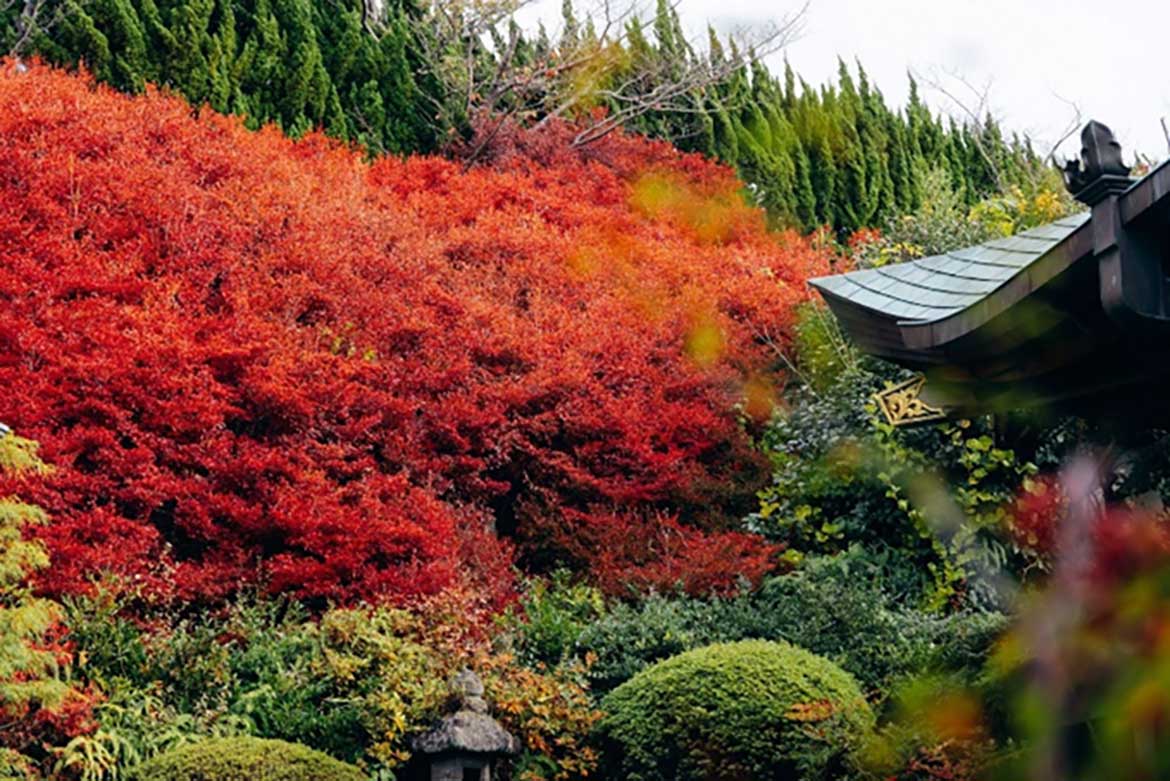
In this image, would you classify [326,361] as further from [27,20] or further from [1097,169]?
[1097,169]

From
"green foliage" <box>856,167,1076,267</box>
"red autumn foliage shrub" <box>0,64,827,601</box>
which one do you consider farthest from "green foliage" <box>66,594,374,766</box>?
"green foliage" <box>856,167,1076,267</box>

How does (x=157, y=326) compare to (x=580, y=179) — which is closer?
(x=157, y=326)

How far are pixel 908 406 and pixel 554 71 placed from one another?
44.3ft

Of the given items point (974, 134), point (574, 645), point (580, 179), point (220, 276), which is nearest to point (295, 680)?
point (574, 645)

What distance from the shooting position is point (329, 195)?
12.6 meters

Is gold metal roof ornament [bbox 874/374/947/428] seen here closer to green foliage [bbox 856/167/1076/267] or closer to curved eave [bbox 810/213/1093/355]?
curved eave [bbox 810/213/1093/355]

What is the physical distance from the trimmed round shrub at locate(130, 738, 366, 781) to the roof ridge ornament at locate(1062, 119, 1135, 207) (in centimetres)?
507

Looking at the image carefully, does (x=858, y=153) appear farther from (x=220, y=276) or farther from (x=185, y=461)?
(x=185, y=461)

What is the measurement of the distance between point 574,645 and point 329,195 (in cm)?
547

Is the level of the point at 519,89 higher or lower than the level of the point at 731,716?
higher

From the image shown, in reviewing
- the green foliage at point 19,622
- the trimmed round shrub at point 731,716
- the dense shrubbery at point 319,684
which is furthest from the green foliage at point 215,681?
the trimmed round shrub at point 731,716

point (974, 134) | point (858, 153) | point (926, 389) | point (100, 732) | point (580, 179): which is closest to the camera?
point (926, 389)

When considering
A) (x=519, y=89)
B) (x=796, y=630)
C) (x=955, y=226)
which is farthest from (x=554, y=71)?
(x=796, y=630)

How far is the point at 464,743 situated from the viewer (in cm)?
742
